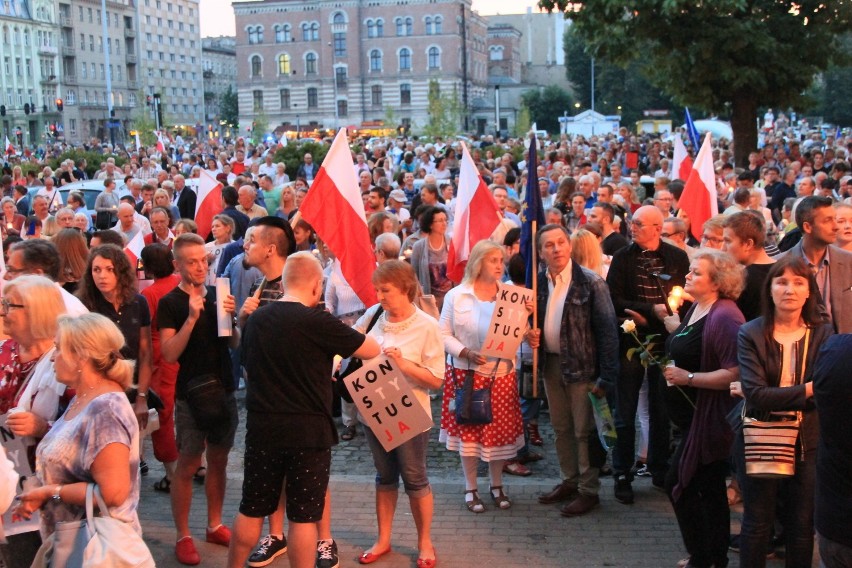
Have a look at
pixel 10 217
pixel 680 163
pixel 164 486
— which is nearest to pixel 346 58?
pixel 680 163

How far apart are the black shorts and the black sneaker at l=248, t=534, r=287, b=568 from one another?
939 mm

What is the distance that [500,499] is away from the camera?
6699mm

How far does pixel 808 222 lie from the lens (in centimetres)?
625

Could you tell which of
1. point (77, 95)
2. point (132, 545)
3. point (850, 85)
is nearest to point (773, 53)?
point (132, 545)

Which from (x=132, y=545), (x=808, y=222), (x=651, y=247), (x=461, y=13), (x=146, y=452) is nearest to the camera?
(x=132, y=545)

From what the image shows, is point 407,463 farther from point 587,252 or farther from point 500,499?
point 587,252

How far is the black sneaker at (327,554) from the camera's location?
5781 mm

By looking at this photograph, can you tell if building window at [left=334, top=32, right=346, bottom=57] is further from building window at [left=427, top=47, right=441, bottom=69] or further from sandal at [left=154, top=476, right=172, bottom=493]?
sandal at [left=154, top=476, right=172, bottom=493]

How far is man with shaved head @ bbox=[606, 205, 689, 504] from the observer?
6.72 metres

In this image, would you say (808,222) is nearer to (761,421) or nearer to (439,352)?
(761,421)

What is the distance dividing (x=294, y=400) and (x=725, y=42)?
17238 mm

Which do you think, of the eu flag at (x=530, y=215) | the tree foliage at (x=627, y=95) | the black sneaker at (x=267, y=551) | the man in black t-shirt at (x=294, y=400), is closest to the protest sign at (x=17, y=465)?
the man in black t-shirt at (x=294, y=400)

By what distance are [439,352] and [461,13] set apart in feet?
328

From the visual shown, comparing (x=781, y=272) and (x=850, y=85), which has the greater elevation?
(x=850, y=85)
